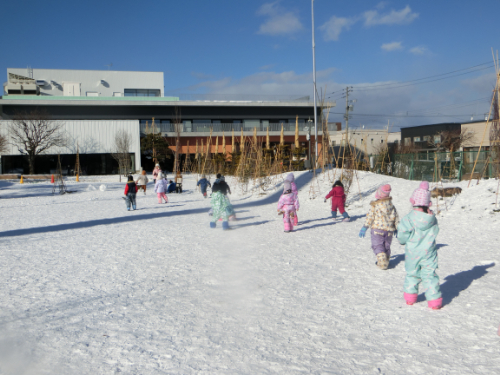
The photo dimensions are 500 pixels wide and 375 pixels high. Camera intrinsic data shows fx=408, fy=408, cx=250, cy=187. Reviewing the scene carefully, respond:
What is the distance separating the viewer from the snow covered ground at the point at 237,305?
339 cm

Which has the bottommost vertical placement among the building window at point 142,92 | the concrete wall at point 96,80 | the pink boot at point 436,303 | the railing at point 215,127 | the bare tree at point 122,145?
the pink boot at point 436,303

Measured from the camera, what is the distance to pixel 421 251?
4.48m

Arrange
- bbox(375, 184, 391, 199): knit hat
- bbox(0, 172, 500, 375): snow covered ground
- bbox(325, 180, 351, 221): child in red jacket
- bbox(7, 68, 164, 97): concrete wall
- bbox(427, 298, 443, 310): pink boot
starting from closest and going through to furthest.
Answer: bbox(0, 172, 500, 375): snow covered ground → bbox(427, 298, 443, 310): pink boot → bbox(375, 184, 391, 199): knit hat → bbox(325, 180, 351, 221): child in red jacket → bbox(7, 68, 164, 97): concrete wall

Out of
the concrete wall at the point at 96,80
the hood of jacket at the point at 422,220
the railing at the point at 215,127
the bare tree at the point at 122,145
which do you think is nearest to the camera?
the hood of jacket at the point at 422,220

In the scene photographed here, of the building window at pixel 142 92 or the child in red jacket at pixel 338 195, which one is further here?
the building window at pixel 142 92

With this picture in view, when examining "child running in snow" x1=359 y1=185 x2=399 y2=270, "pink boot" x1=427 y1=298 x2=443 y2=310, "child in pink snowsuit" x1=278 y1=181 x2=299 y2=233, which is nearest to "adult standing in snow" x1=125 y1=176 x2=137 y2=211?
"child in pink snowsuit" x1=278 y1=181 x2=299 y2=233

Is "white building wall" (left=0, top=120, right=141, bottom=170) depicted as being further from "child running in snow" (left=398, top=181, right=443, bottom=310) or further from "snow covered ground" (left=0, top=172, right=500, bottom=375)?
"child running in snow" (left=398, top=181, right=443, bottom=310)

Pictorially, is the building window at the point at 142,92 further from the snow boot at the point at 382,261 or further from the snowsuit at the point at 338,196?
the snow boot at the point at 382,261

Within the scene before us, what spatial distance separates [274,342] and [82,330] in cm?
189

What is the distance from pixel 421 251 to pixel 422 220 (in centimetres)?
34

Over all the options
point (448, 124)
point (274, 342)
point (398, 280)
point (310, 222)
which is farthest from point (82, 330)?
point (448, 124)

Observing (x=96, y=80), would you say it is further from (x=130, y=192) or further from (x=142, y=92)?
(x=130, y=192)

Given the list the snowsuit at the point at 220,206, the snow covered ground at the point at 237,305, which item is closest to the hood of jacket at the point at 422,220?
the snow covered ground at the point at 237,305

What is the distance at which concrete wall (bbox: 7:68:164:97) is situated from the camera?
180 ft
